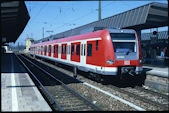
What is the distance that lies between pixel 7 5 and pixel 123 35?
7.80 metres

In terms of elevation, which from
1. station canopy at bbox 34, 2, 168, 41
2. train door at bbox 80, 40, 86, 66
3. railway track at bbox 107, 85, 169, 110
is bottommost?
railway track at bbox 107, 85, 169, 110

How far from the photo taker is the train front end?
9.07m

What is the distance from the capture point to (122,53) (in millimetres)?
9375

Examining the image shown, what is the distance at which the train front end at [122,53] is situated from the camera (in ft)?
29.8

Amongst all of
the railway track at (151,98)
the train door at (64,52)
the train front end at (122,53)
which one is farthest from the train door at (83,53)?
the train door at (64,52)

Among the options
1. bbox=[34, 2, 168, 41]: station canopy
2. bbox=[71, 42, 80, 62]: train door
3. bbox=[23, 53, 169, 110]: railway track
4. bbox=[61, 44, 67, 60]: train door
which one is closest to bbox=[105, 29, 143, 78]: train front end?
bbox=[23, 53, 169, 110]: railway track

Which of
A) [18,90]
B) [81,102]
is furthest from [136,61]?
[18,90]

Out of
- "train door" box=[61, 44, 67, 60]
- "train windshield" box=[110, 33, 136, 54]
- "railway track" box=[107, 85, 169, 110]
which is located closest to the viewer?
"railway track" box=[107, 85, 169, 110]

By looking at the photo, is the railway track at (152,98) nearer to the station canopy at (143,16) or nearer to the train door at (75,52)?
the train door at (75,52)

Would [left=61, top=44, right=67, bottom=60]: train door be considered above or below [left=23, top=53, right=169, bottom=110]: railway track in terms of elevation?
above

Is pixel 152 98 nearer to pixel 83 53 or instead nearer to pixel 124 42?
pixel 124 42

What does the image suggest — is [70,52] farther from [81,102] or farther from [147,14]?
[81,102]

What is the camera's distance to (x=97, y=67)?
9742 mm

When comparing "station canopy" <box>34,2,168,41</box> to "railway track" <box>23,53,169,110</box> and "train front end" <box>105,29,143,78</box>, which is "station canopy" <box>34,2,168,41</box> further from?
"railway track" <box>23,53,169,110</box>
